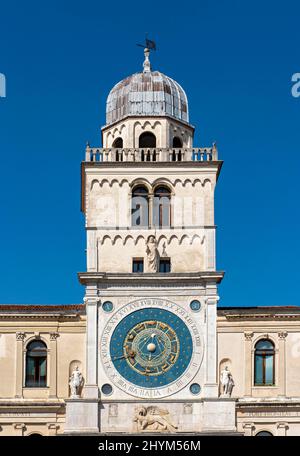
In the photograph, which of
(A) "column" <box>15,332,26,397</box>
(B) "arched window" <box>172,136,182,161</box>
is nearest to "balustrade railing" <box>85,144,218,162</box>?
(B) "arched window" <box>172,136,182,161</box>

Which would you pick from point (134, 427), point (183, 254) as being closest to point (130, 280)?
point (183, 254)

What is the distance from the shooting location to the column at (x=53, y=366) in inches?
2087

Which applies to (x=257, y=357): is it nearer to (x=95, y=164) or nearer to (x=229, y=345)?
(x=229, y=345)

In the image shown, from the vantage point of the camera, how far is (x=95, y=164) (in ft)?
177

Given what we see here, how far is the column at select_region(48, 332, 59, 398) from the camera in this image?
53.0 metres

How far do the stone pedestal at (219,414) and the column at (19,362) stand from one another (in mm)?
7463

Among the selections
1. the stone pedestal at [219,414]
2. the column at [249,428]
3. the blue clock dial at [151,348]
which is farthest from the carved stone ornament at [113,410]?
the column at [249,428]

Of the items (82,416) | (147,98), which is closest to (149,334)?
(82,416)

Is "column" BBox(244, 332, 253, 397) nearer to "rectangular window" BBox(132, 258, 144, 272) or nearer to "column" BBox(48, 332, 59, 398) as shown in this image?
"rectangular window" BBox(132, 258, 144, 272)

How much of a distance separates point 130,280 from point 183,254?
2456 millimetres
